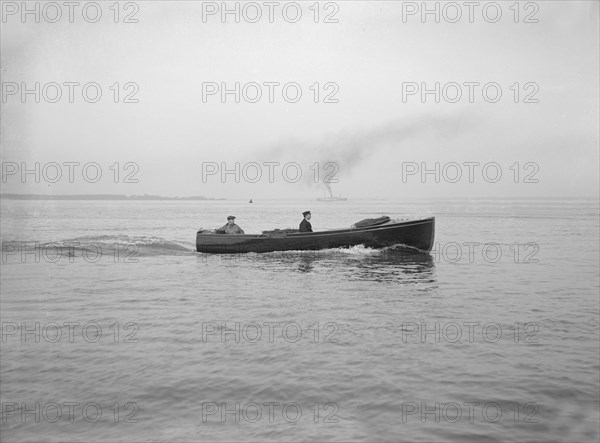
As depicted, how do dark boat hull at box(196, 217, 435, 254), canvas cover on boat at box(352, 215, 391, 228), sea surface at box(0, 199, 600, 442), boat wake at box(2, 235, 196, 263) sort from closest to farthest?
sea surface at box(0, 199, 600, 442)
dark boat hull at box(196, 217, 435, 254)
canvas cover on boat at box(352, 215, 391, 228)
boat wake at box(2, 235, 196, 263)

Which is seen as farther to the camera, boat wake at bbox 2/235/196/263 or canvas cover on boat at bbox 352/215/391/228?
boat wake at bbox 2/235/196/263

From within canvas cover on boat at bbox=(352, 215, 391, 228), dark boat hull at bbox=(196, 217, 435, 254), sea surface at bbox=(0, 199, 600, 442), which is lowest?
sea surface at bbox=(0, 199, 600, 442)

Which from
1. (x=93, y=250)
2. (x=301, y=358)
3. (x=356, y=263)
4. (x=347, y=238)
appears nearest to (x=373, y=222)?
(x=347, y=238)

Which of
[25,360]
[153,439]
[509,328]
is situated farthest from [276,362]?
[509,328]

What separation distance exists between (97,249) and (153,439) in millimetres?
26466

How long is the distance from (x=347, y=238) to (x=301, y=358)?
1480 centimetres

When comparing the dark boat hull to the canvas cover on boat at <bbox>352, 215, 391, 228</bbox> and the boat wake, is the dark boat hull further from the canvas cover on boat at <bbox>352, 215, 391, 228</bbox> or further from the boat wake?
the boat wake

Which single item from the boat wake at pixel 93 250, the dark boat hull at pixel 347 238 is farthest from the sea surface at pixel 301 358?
the boat wake at pixel 93 250

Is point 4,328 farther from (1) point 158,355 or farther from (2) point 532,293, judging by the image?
(2) point 532,293

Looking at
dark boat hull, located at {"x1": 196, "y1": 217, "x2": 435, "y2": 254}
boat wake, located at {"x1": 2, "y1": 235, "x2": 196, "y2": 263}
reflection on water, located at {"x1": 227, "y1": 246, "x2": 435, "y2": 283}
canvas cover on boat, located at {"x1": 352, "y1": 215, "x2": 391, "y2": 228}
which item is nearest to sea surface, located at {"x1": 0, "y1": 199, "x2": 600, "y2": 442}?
reflection on water, located at {"x1": 227, "y1": 246, "x2": 435, "y2": 283}

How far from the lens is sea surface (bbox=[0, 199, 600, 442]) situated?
6738mm

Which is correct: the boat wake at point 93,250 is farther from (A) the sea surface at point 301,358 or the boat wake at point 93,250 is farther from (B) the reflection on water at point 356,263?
(A) the sea surface at point 301,358

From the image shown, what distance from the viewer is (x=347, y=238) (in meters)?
23.9

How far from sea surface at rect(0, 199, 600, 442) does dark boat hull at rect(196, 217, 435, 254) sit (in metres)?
4.21
